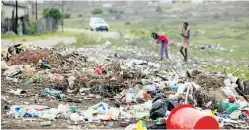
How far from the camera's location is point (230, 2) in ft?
217

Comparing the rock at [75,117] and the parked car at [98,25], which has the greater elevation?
the parked car at [98,25]

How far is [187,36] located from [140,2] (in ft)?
216

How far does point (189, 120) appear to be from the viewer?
19.0 ft

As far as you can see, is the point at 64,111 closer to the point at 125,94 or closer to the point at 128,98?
the point at 128,98

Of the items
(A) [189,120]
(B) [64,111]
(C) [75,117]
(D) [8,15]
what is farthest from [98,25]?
(A) [189,120]

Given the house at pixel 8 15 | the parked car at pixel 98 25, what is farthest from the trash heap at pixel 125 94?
the parked car at pixel 98 25

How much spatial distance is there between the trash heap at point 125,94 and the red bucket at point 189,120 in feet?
0.04

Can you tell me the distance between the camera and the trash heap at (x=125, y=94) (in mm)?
7141

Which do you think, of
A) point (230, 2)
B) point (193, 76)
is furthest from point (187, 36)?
point (230, 2)

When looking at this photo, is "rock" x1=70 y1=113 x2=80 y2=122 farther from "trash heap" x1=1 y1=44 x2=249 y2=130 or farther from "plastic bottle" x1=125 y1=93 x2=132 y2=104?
"plastic bottle" x1=125 y1=93 x2=132 y2=104

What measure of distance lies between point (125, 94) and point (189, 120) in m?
3.33

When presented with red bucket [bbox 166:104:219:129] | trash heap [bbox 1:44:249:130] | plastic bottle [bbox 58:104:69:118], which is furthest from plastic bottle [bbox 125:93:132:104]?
red bucket [bbox 166:104:219:129]

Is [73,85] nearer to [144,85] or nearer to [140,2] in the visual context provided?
[144,85]

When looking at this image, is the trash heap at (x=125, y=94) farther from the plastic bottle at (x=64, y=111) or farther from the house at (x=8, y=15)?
the house at (x=8, y=15)
